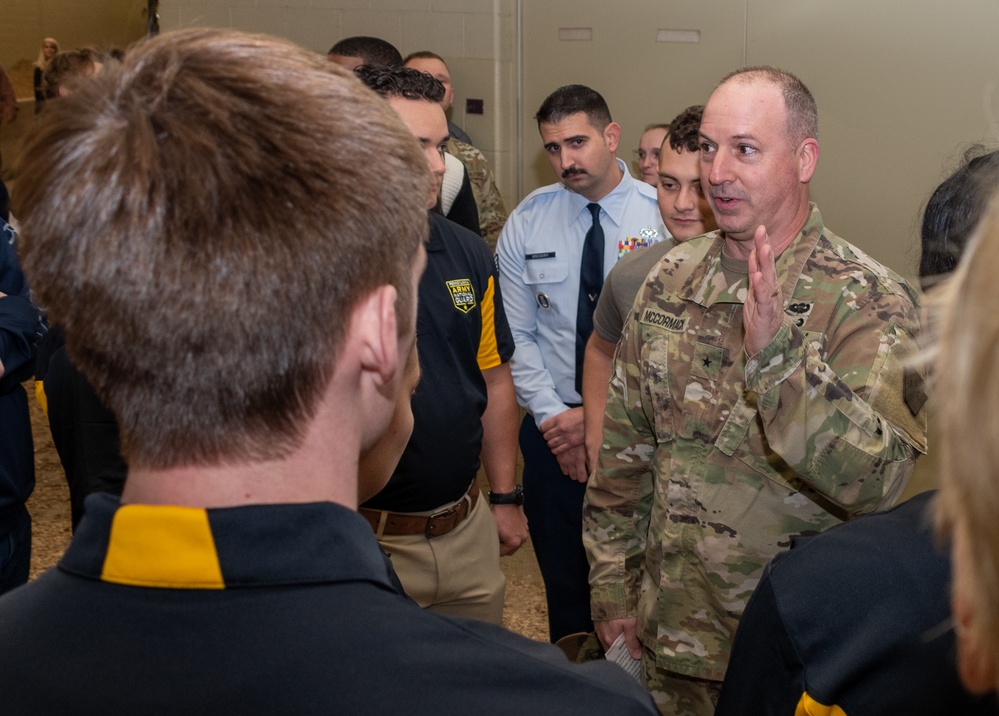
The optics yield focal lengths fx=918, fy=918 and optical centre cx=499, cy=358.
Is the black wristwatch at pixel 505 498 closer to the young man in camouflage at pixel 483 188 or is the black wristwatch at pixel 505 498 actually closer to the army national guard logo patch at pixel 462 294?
the army national guard logo patch at pixel 462 294

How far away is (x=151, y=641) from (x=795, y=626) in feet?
2.13

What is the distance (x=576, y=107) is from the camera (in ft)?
11.1

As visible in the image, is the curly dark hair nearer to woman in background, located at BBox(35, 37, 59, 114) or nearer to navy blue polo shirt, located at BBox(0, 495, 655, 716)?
navy blue polo shirt, located at BBox(0, 495, 655, 716)

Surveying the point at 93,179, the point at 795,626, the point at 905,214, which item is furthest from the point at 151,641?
the point at 905,214

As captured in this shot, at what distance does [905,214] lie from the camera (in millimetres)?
3891

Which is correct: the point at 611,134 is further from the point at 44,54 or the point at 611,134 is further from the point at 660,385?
the point at 44,54

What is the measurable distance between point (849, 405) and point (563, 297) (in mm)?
1543

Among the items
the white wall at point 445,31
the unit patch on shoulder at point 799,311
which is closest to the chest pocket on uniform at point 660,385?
the unit patch on shoulder at point 799,311

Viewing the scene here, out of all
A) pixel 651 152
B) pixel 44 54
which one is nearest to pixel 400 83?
pixel 651 152

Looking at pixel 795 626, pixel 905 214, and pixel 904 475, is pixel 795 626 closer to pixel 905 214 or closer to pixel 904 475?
pixel 904 475

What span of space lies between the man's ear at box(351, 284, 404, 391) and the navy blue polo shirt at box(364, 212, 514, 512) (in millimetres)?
1352

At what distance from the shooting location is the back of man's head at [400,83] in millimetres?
2428

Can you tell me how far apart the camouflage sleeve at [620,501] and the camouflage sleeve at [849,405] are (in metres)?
0.47

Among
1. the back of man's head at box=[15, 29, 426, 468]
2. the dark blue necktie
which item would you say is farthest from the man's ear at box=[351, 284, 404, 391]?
the dark blue necktie
